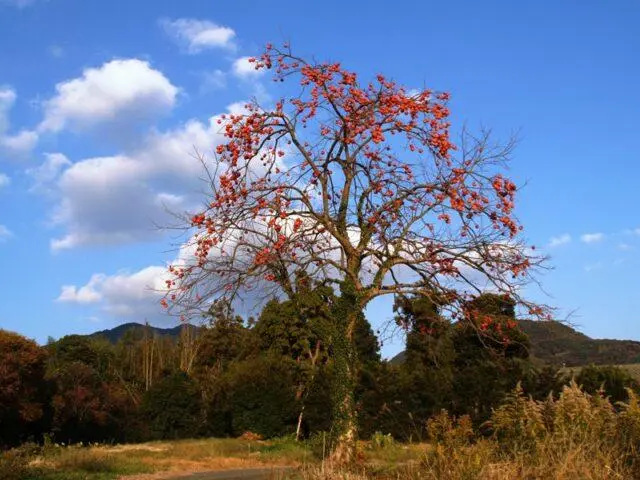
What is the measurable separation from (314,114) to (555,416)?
19.9 feet

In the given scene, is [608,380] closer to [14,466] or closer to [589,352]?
[14,466]

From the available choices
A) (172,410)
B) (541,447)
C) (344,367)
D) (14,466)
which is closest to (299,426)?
(172,410)

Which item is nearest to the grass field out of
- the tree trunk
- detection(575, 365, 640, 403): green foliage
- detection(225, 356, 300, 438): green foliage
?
the tree trunk

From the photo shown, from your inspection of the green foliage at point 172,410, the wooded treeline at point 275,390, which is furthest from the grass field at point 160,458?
the green foliage at point 172,410

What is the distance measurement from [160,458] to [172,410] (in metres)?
8.05

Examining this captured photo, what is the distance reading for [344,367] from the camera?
445 inches

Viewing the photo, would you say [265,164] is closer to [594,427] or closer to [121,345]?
[594,427]

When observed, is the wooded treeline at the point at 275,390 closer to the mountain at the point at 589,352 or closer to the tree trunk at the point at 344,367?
the tree trunk at the point at 344,367

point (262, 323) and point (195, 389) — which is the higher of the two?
point (262, 323)

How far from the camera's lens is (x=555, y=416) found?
7.91 meters

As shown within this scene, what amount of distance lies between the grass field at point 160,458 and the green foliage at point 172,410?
3.38 m

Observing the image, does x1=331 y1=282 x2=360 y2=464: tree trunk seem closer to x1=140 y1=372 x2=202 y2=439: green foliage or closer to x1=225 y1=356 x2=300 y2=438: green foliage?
x1=225 y1=356 x2=300 y2=438: green foliage

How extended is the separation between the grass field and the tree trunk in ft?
2.30

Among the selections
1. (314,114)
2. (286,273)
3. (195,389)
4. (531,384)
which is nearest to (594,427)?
(286,273)
